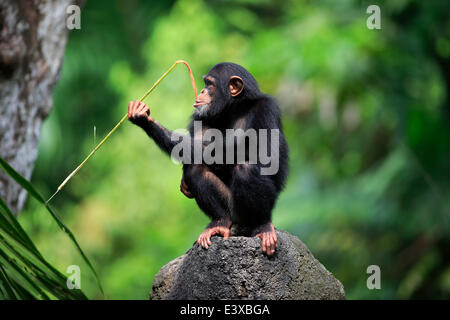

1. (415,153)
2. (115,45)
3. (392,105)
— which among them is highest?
(115,45)

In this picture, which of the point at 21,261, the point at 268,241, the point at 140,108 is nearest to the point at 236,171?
the point at 268,241

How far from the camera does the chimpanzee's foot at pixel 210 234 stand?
3562 millimetres

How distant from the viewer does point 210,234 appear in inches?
145

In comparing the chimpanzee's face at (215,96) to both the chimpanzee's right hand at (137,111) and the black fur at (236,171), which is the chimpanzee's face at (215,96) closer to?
the black fur at (236,171)

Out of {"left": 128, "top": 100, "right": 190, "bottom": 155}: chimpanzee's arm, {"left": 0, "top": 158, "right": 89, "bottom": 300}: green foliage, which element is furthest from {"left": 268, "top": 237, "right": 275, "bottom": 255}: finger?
{"left": 0, "top": 158, "right": 89, "bottom": 300}: green foliage

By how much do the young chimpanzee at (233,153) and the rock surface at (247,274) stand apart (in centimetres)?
17

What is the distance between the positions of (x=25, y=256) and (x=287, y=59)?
33.8 ft

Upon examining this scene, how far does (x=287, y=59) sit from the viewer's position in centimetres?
1234

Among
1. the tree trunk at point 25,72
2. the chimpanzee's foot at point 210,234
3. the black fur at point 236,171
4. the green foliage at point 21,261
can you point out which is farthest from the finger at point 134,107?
the green foliage at point 21,261

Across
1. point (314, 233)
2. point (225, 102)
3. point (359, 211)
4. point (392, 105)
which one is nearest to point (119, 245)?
point (314, 233)

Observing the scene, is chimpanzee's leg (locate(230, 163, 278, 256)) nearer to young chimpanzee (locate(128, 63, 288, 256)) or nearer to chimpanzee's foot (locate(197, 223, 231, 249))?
young chimpanzee (locate(128, 63, 288, 256))

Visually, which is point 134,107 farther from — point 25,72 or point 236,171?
point 25,72
